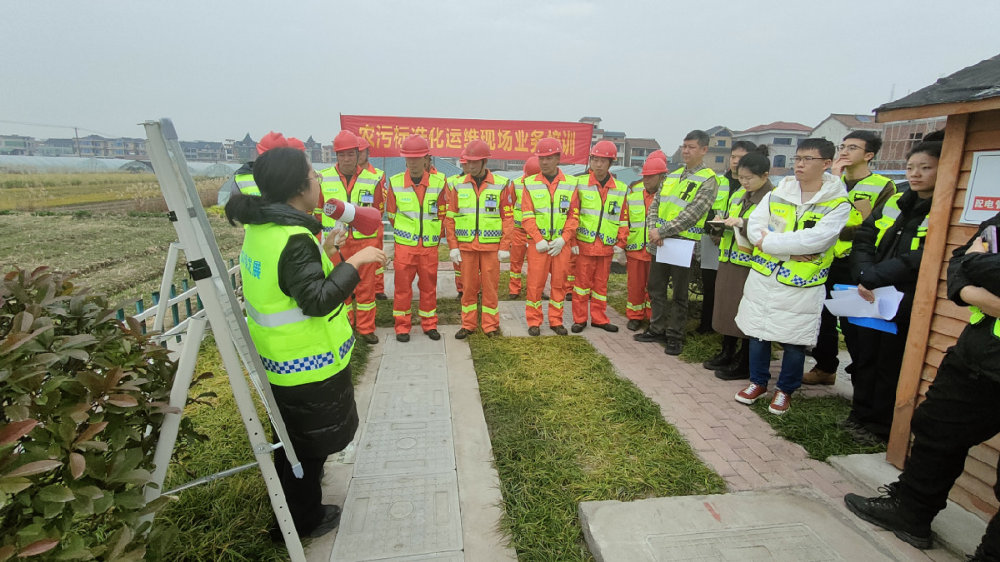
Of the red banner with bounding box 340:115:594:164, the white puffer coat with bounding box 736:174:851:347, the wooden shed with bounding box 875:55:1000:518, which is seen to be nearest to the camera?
the wooden shed with bounding box 875:55:1000:518

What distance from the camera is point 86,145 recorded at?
5.25 feet

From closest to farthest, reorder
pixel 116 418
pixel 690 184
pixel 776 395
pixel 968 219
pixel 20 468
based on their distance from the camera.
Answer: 1. pixel 20 468
2. pixel 116 418
3. pixel 968 219
4. pixel 776 395
5. pixel 690 184

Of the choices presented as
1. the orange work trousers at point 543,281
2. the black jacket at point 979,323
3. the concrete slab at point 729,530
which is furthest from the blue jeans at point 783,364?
the orange work trousers at point 543,281

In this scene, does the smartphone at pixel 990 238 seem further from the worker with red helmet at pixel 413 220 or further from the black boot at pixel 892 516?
the worker with red helmet at pixel 413 220

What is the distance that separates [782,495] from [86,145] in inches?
144

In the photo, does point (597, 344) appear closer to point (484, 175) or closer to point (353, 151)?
point (484, 175)

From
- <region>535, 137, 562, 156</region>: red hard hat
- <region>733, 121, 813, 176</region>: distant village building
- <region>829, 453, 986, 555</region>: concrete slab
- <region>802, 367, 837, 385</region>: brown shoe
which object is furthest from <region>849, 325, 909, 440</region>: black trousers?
<region>733, 121, 813, 176</region>: distant village building

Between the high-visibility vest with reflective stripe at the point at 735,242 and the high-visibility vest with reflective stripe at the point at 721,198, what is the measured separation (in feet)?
2.02

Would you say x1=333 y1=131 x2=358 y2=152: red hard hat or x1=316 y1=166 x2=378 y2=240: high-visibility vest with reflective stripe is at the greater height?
x1=333 y1=131 x2=358 y2=152: red hard hat

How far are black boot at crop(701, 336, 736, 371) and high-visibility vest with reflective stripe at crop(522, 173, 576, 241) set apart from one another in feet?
6.81

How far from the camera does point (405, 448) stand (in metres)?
3.35

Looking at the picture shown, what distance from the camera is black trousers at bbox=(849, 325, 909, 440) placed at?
342 centimetres

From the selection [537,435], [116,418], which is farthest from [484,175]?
[116,418]

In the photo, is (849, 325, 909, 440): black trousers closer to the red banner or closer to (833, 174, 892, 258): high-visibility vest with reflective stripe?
(833, 174, 892, 258): high-visibility vest with reflective stripe
